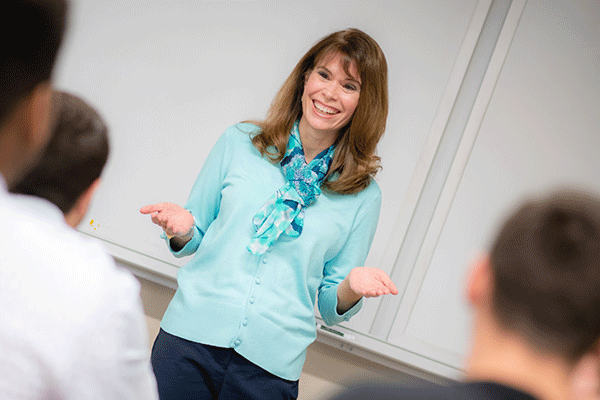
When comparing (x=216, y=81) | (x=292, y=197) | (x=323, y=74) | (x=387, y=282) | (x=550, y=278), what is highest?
(x=323, y=74)

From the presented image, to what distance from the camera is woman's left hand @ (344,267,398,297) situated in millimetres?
1318

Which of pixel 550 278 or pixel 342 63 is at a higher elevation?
pixel 342 63

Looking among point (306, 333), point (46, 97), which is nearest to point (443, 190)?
point (306, 333)

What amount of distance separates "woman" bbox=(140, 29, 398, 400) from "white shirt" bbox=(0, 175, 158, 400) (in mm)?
724

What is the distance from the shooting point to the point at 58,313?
56 cm

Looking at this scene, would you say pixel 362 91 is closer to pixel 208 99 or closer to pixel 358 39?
pixel 358 39

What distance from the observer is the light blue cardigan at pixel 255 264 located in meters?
1.39

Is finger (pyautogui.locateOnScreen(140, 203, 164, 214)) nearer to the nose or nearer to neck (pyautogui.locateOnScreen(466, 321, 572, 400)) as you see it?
the nose

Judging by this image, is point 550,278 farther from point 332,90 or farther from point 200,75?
point 200,75

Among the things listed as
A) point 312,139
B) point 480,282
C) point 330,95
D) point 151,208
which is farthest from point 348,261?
point 480,282

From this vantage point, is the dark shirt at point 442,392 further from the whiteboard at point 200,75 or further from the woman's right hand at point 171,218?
the whiteboard at point 200,75

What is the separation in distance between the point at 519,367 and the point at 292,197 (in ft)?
3.26

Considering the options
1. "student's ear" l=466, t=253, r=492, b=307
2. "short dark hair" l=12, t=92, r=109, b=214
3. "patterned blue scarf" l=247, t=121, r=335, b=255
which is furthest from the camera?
"patterned blue scarf" l=247, t=121, r=335, b=255

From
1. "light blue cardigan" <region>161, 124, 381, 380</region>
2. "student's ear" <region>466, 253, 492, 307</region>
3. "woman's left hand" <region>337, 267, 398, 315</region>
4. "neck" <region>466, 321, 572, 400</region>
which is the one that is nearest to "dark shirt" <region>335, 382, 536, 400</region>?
"neck" <region>466, 321, 572, 400</region>
